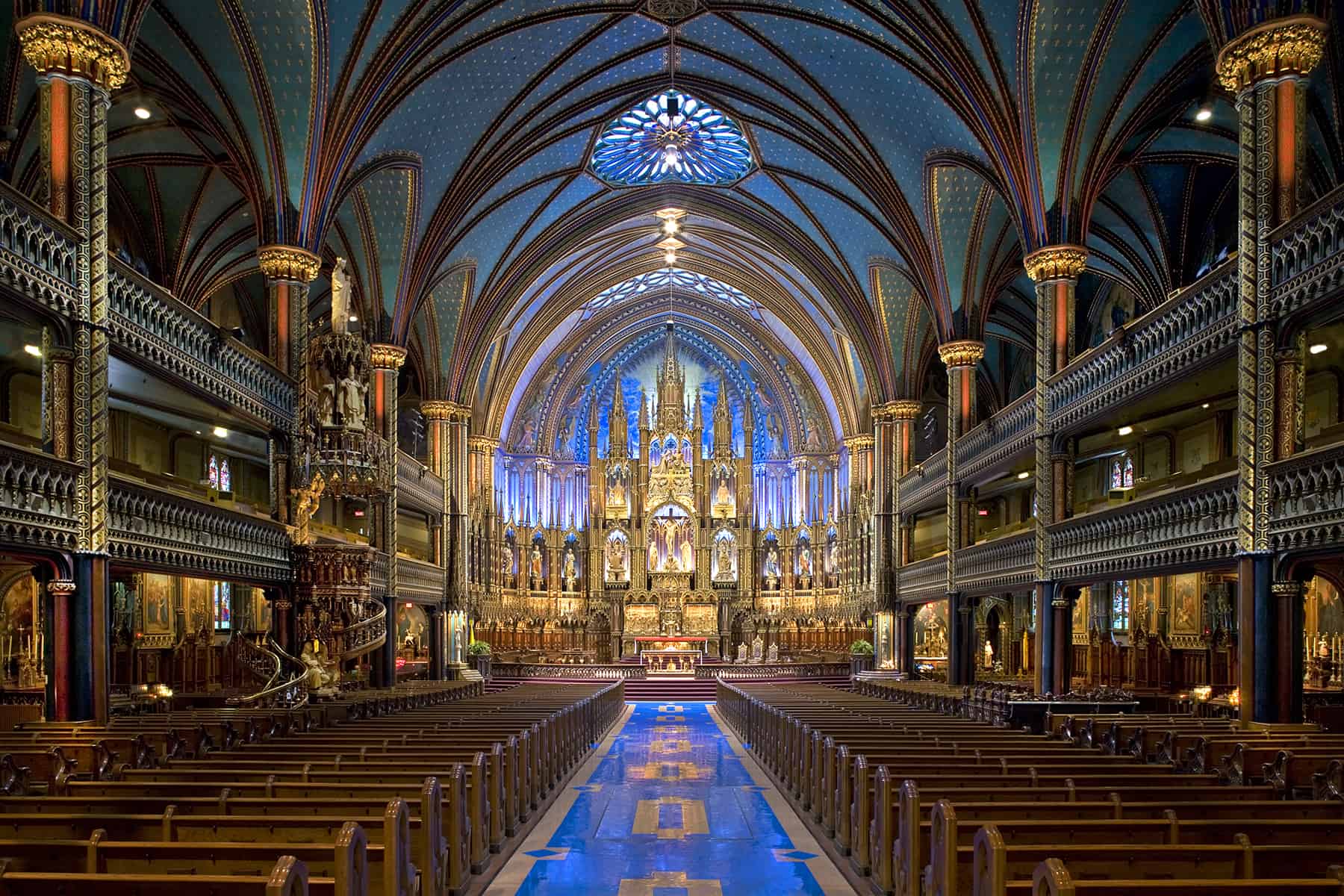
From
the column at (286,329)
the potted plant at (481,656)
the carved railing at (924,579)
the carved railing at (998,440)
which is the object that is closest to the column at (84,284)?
the column at (286,329)

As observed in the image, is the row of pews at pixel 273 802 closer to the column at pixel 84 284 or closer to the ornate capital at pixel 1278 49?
the column at pixel 84 284

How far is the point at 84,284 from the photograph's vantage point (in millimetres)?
14336

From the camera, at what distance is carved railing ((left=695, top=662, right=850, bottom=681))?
39.4 meters

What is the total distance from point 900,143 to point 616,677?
20378mm

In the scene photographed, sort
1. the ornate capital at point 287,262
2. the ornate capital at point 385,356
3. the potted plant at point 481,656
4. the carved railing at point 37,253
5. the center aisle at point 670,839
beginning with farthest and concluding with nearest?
the potted plant at point 481,656 < the ornate capital at point 385,356 < the ornate capital at point 287,262 < the carved railing at point 37,253 < the center aisle at point 670,839

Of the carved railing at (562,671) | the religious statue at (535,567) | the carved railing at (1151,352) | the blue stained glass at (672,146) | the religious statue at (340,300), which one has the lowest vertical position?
the carved railing at (562,671)

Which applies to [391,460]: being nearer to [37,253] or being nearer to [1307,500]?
[37,253]

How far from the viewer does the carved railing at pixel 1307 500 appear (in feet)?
42.5

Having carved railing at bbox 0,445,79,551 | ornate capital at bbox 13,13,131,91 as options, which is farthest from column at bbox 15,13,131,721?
carved railing at bbox 0,445,79,551

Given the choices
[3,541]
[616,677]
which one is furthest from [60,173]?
[616,677]

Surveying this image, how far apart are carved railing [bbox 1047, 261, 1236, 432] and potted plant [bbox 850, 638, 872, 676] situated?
744 inches

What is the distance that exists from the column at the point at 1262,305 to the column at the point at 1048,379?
7.54 meters

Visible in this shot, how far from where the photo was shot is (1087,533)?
20.7 m

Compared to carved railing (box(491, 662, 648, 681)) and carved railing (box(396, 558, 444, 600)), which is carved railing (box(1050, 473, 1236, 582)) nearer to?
carved railing (box(396, 558, 444, 600))
